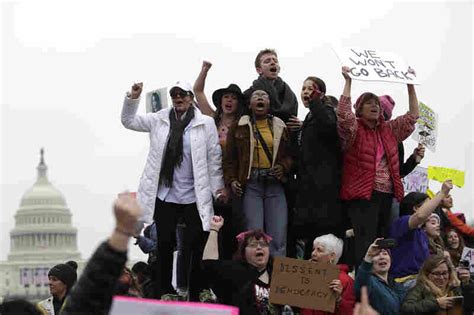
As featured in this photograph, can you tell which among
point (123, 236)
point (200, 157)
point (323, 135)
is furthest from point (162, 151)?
point (123, 236)

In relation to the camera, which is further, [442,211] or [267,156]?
[442,211]

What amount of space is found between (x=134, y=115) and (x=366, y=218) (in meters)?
2.27

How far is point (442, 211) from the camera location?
1542 cm

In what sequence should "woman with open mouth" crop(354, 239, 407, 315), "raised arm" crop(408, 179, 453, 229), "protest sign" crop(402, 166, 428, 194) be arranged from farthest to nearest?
"protest sign" crop(402, 166, 428, 194) < "raised arm" crop(408, 179, 453, 229) < "woman with open mouth" crop(354, 239, 407, 315)

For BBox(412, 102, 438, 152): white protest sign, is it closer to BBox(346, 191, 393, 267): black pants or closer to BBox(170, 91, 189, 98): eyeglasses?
BBox(346, 191, 393, 267): black pants

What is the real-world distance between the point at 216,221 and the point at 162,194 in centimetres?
81

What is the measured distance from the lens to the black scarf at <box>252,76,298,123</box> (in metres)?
14.3

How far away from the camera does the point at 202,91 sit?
1520cm

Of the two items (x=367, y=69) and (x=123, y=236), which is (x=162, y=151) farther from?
(x=123, y=236)

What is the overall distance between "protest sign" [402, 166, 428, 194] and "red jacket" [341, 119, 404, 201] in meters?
3.37

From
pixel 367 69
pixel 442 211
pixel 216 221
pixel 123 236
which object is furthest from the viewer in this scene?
pixel 442 211

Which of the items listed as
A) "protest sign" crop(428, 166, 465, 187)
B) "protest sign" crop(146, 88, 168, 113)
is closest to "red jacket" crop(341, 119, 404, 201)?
"protest sign" crop(146, 88, 168, 113)

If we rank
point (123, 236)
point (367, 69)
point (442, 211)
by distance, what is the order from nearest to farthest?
point (123, 236), point (367, 69), point (442, 211)

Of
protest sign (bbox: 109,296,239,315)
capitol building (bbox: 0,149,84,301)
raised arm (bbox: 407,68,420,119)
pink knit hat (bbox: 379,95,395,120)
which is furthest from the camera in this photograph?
Result: capitol building (bbox: 0,149,84,301)
